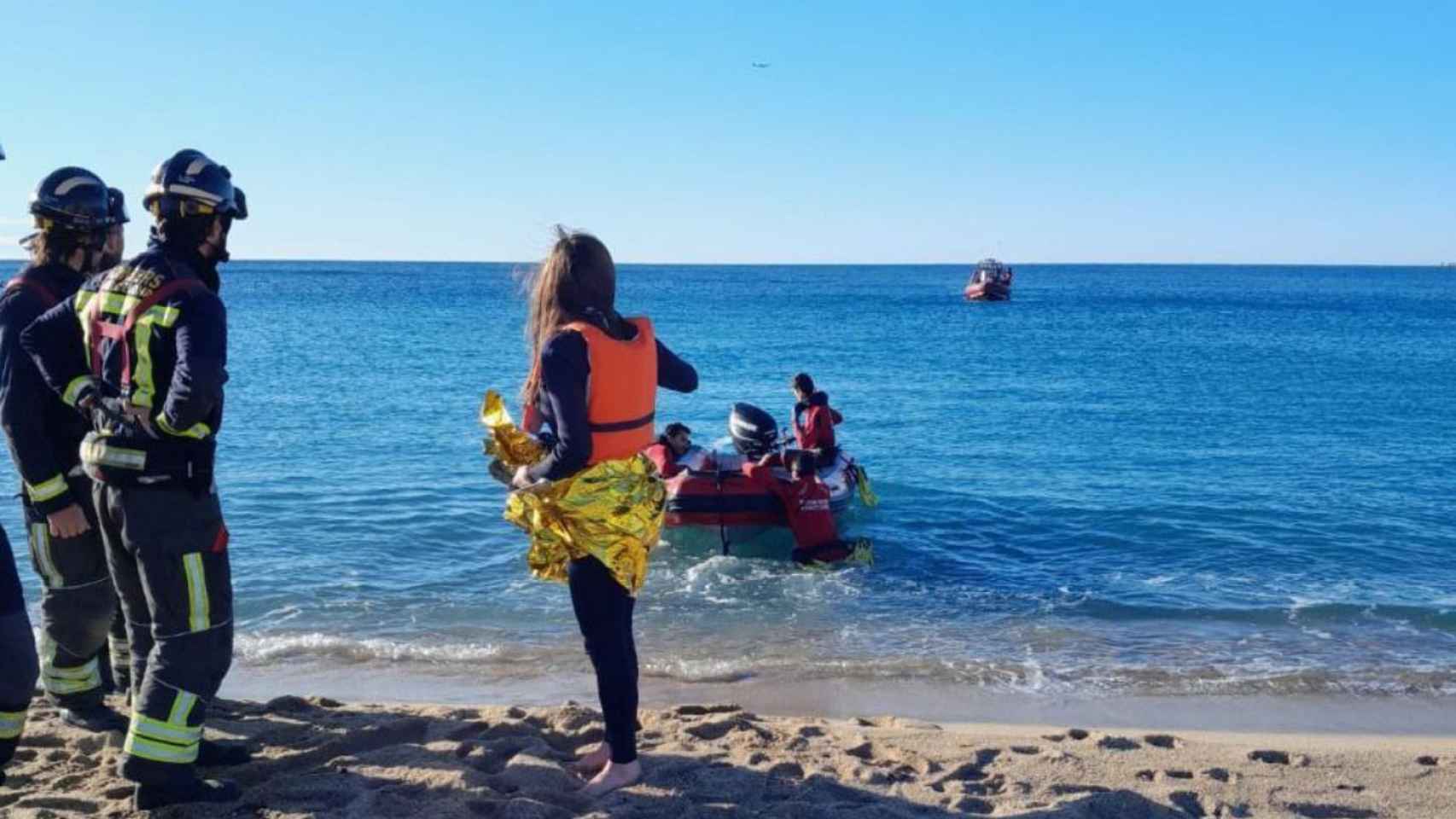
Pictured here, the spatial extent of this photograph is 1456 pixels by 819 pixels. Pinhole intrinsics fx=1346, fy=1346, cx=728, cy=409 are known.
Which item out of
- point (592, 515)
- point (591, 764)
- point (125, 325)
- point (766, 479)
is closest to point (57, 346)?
point (125, 325)

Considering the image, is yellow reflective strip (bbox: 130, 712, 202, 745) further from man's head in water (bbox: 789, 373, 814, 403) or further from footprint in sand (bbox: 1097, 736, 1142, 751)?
man's head in water (bbox: 789, 373, 814, 403)

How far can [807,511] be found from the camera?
1175 cm

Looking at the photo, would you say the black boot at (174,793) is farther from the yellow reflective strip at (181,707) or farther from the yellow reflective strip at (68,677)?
the yellow reflective strip at (68,677)

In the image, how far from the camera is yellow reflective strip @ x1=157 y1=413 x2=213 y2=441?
407 centimetres

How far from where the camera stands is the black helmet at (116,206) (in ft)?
16.8

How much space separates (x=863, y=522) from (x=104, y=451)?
10572 millimetres

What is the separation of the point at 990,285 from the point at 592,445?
246 feet

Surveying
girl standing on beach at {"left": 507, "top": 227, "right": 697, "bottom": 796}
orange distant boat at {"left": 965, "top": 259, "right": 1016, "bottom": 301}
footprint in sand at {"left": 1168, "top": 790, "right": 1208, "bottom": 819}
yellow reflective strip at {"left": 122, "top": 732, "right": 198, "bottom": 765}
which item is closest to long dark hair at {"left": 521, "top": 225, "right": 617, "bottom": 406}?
girl standing on beach at {"left": 507, "top": 227, "right": 697, "bottom": 796}

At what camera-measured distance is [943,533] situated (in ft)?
44.8

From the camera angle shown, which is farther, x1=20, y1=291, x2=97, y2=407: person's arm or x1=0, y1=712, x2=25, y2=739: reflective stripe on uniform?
x1=20, y1=291, x2=97, y2=407: person's arm

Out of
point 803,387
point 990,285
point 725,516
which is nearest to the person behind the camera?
point 725,516

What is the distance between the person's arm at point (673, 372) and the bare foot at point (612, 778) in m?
1.36

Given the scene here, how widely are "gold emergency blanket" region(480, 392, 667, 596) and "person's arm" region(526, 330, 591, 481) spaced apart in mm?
137

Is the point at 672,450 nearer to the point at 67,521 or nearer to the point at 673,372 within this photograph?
the point at 673,372
